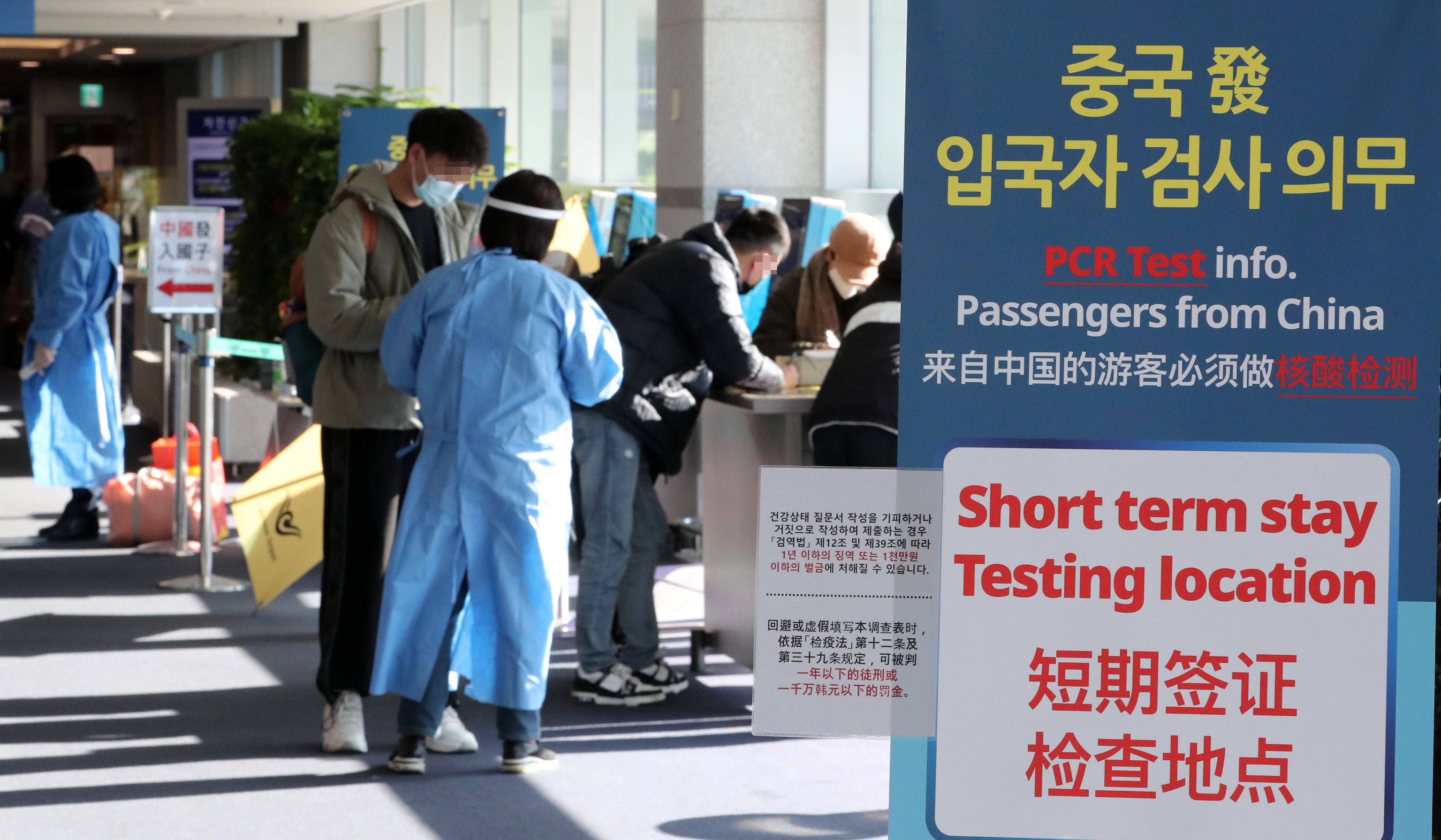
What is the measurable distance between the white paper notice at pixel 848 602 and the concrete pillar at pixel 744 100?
611 centimetres

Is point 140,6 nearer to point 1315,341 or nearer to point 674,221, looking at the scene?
point 674,221

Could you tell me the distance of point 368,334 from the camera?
12.9 feet

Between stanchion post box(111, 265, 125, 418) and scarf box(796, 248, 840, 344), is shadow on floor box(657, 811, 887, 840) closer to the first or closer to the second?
scarf box(796, 248, 840, 344)

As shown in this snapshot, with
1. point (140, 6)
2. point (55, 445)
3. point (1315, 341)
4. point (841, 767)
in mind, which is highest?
point (140, 6)

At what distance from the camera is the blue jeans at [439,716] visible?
4.04m

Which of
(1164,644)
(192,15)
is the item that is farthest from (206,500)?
(192,15)

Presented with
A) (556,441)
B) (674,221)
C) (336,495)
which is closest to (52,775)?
(336,495)

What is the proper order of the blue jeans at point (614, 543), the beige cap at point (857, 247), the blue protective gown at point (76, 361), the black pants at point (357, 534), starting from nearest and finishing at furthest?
the black pants at point (357, 534) < the blue jeans at point (614, 543) < the beige cap at point (857, 247) < the blue protective gown at point (76, 361)

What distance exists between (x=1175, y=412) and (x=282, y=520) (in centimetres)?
430

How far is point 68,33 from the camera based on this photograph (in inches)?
532

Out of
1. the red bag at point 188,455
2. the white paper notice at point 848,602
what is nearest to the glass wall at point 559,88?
the red bag at point 188,455

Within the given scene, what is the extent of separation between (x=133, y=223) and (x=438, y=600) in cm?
1262

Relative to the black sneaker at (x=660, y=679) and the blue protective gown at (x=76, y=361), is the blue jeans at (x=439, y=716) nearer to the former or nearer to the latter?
the black sneaker at (x=660, y=679)

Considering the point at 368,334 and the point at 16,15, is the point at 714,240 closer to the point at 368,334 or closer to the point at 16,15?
the point at 368,334
